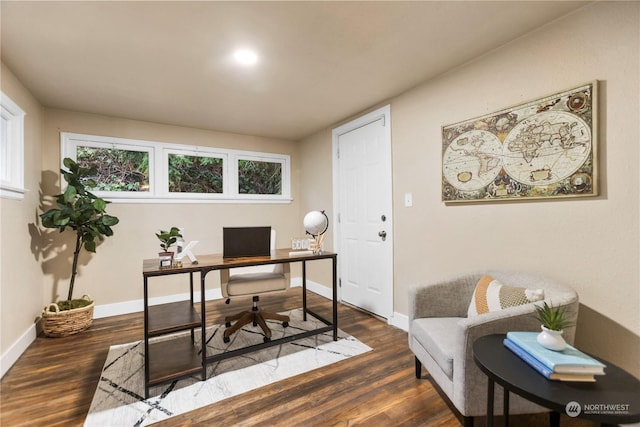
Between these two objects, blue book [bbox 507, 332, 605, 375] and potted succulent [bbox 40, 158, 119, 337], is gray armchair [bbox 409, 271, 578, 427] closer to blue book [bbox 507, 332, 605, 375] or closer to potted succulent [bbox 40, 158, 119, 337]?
blue book [bbox 507, 332, 605, 375]

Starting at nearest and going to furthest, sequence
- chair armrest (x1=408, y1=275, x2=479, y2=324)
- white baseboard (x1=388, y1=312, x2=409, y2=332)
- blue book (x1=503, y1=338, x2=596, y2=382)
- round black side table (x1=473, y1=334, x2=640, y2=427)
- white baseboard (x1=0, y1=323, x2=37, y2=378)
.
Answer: round black side table (x1=473, y1=334, x2=640, y2=427) → blue book (x1=503, y1=338, x2=596, y2=382) → chair armrest (x1=408, y1=275, x2=479, y2=324) → white baseboard (x1=0, y1=323, x2=37, y2=378) → white baseboard (x1=388, y1=312, x2=409, y2=332)

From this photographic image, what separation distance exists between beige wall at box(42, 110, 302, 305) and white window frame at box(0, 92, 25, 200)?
636 mm

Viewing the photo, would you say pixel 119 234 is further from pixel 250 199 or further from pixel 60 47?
pixel 60 47

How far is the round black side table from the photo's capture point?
35.7 inches

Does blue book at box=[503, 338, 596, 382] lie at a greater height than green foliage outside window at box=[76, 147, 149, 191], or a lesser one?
lesser

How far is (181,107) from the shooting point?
10.2 feet

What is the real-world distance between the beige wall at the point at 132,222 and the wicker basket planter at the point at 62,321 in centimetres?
45

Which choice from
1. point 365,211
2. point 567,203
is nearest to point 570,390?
point 567,203

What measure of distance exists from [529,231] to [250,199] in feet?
11.3

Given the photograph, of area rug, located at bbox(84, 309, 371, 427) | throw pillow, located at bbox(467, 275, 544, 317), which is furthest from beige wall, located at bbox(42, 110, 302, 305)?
throw pillow, located at bbox(467, 275, 544, 317)

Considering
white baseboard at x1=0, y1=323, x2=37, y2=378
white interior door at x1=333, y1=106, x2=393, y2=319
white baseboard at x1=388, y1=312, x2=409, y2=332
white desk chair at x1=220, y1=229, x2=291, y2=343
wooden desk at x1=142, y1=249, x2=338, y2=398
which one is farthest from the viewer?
white interior door at x1=333, y1=106, x2=393, y2=319

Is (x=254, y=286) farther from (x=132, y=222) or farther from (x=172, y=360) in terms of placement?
(x=132, y=222)

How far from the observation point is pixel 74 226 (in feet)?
9.25

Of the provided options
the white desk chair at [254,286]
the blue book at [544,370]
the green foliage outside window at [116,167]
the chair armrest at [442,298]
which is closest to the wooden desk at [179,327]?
the white desk chair at [254,286]
